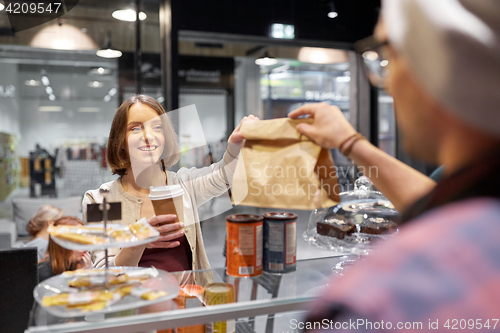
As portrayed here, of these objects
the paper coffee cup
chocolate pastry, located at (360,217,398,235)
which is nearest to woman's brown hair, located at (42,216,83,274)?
the paper coffee cup

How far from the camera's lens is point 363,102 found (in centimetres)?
558

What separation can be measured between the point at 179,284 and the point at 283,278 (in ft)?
1.05

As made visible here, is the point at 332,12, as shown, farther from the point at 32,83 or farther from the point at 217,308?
the point at 217,308

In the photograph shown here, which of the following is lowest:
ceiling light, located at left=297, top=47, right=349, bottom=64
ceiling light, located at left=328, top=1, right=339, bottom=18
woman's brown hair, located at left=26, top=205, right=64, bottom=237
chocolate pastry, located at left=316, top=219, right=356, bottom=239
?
woman's brown hair, located at left=26, top=205, right=64, bottom=237

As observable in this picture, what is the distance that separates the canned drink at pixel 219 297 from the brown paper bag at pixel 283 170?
254 mm

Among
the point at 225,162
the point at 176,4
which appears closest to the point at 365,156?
the point at 225,162

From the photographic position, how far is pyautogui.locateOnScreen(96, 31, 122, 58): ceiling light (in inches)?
176

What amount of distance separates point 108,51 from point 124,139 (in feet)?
10.8

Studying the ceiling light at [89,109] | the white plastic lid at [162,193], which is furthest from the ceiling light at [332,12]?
the white plastic lid at [162,193]

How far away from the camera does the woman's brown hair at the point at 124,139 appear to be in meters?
1.65

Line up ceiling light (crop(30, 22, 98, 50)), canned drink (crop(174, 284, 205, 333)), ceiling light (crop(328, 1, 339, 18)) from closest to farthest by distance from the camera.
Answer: canned drink (crop(174, 284, 205, 333)), ceiling light (crop(30, 22, 98, 50)), ceiling light (crop(328, 1, 339, 18))

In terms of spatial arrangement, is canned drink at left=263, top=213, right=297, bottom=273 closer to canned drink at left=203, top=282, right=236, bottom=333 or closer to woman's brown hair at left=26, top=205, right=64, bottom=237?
canned drink at left=203, top=282, right=236, bottom=333

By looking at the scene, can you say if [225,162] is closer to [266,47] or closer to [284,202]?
[284,202]

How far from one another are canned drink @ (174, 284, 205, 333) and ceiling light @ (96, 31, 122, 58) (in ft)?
12.8
